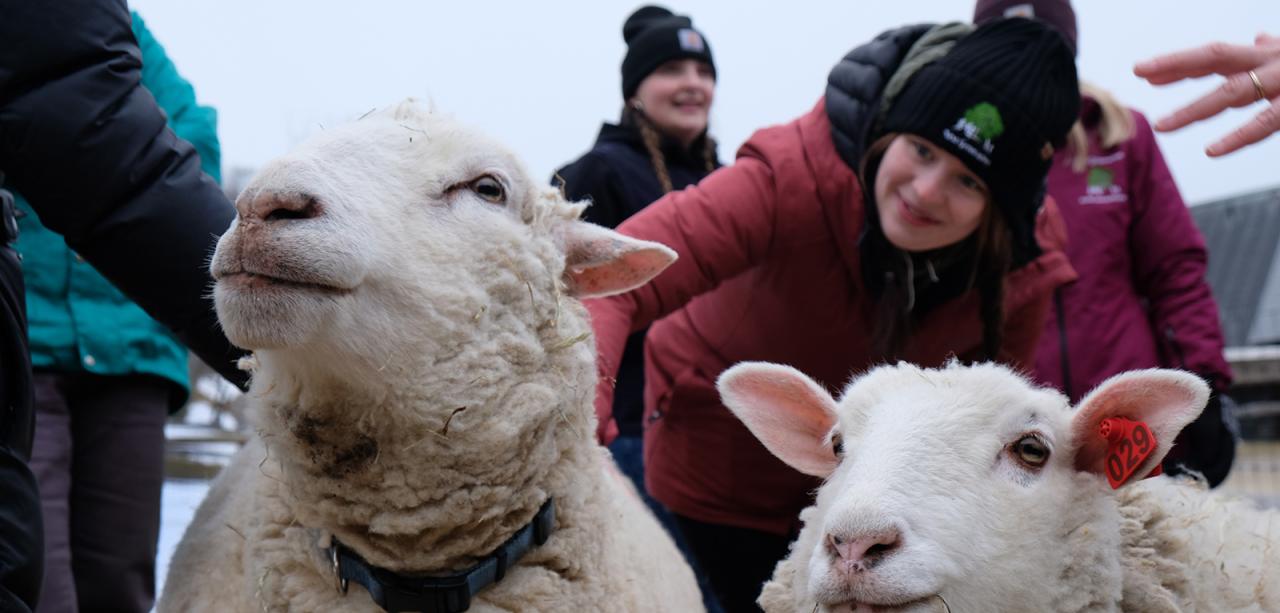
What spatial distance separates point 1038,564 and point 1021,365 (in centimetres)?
142

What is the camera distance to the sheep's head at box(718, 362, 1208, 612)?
163 cm

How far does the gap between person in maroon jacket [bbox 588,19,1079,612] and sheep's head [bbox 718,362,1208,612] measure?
0.72m

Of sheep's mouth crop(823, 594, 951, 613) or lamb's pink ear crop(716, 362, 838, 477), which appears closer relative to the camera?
sheep's mouth crop(823, 594, 951, 613)

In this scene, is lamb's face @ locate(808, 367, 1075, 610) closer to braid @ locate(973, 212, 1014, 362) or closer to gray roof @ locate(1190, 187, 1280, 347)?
braid @ locate(973, 212, 1014, 362)

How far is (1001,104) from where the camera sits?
2.63m

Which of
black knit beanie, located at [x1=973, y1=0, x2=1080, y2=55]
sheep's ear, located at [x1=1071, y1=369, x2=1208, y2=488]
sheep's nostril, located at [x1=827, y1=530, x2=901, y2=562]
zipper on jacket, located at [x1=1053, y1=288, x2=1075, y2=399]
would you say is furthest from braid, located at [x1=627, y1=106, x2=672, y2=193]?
sheep's nostril, located at [x1=827, y1=530, x2=901, y2=562]

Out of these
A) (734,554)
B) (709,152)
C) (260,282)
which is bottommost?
A: (734,554)

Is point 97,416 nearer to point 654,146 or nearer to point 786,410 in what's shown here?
point 786,410

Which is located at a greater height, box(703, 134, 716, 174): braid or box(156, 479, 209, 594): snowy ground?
box(703, 134, 716, 174): braid

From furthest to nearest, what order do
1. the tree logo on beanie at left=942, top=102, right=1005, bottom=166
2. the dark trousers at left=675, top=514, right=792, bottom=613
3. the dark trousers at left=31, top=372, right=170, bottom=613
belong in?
1. the dark trousers at left=675, top=514, right=792, bottom=613
2. the tree logo on beanie at left=942, top=102, right=1005, bottom=166
3. the dark trousers at left=31, top=372, right=170, bottom=613

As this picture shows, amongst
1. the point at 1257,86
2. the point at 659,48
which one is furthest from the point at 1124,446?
the point at 659,48

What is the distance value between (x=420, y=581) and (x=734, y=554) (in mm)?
1505

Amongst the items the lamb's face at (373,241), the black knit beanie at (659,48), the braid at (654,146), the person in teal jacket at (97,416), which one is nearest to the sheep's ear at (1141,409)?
the lamb's face at (373,241)

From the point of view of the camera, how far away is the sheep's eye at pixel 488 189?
6.93 feet
